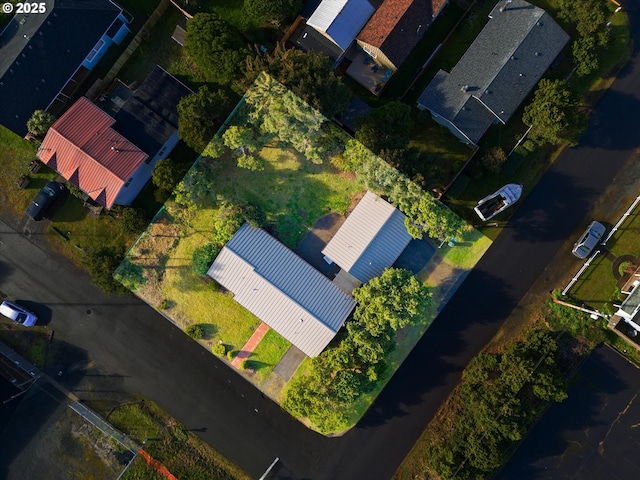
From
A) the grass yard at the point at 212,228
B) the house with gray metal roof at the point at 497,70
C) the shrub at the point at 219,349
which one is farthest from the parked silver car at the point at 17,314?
the house with gray metal roof at the point at 497,70

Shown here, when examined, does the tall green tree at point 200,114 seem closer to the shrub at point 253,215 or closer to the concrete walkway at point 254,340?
the shrub at point 253,215

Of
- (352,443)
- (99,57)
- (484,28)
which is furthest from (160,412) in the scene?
(484,28)

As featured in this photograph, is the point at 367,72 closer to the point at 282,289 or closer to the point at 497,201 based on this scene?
the point at 497,201

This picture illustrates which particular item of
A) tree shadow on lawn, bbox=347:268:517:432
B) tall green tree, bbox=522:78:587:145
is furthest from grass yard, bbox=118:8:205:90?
tree shadow on lawn, bbox=347:268:517:432

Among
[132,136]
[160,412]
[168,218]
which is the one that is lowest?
[160,412]

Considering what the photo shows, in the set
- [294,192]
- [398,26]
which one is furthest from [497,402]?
[398,26]

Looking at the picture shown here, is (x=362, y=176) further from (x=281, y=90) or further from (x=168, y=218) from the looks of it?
(x=168, y=218)
